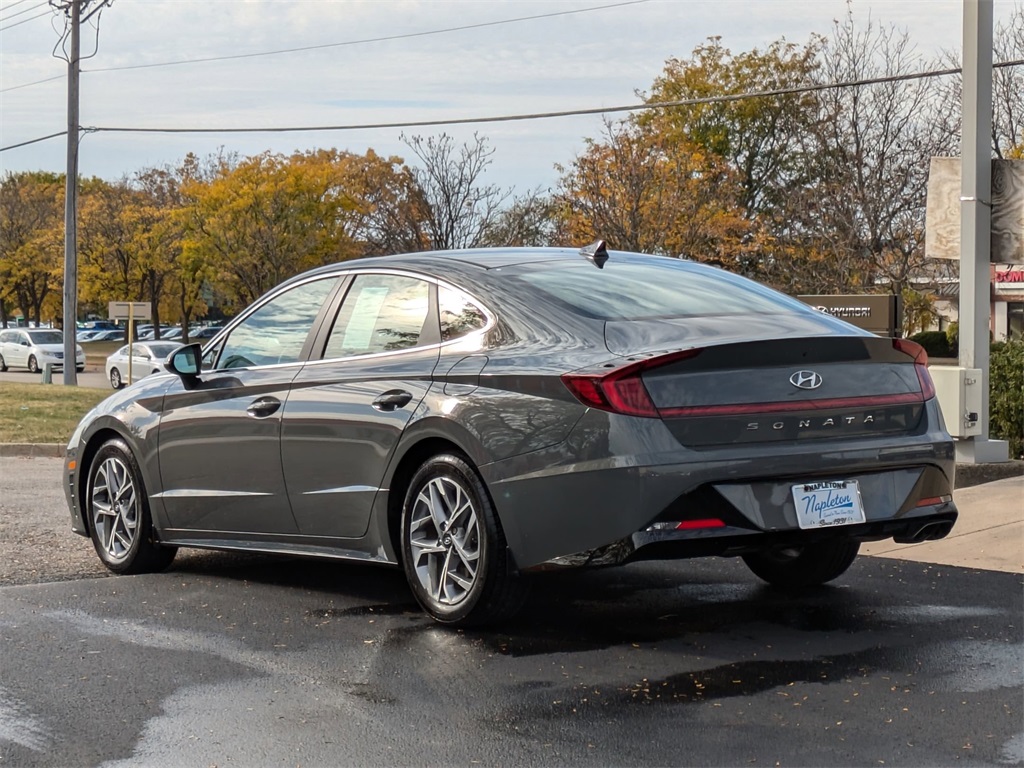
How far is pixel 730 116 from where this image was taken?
61.2 meters

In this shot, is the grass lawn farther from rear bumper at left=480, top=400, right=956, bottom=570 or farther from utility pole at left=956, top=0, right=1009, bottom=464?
rear bumper at left=480, top=400, right=956, bottom=570

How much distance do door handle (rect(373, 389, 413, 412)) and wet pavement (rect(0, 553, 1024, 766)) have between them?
948 millimetres

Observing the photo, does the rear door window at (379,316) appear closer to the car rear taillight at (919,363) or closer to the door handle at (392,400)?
the door handle at (392,400)

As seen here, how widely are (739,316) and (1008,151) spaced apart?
3301cm

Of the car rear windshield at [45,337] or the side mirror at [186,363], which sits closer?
the side mirror at [186,363]

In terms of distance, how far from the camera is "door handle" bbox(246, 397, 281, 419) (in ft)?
21.8

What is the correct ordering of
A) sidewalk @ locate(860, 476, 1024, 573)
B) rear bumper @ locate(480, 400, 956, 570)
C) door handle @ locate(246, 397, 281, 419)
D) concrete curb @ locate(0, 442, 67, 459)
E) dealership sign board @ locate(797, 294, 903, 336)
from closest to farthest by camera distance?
rear bumper @ locate(480, 400, 956, 570)
door handle @ locate(246, 397, 281, 419)
sidewalk @ locate(860, 476, 1024, 573)
dealership sign board @ locate(797, 294, 903, 336)
concrete curb @ locate(0, 442, 67, 459)

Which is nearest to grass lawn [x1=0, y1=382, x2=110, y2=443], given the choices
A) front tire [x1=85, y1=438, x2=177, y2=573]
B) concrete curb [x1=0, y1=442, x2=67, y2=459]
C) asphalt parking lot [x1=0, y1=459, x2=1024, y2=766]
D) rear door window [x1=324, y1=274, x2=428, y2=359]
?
concrete curb [x1=0, y1=442, x2=67, y2=459]

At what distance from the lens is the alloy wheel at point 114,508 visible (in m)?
7.55

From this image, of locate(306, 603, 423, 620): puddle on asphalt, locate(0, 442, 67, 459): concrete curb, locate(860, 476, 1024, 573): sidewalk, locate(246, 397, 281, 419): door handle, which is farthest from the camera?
locate(0, 442, 67, 459): concrete curb

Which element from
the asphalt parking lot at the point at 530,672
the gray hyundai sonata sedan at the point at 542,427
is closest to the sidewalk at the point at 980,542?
the asphalt parking lot at the point at 530,672

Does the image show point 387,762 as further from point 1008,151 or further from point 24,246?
point 24,246

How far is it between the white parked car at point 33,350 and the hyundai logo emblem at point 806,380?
4418 centimetres

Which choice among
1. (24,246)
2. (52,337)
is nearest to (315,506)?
(52,337)
